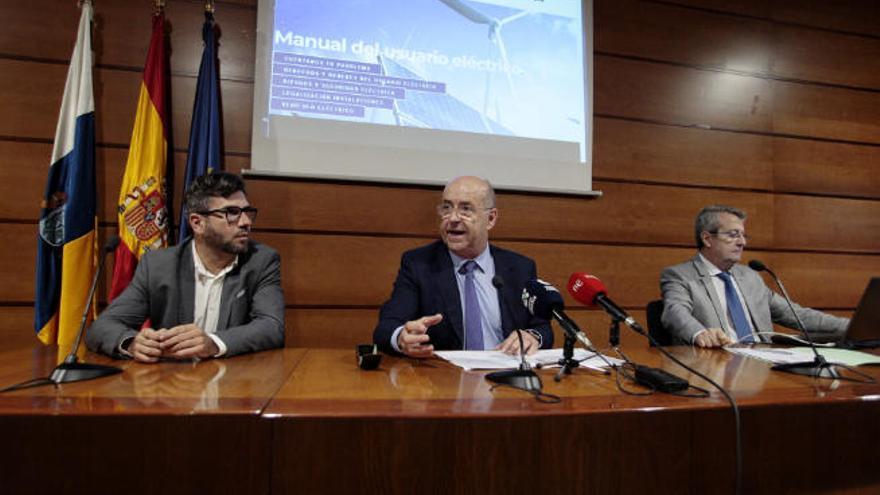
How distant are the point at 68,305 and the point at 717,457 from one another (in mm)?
2765

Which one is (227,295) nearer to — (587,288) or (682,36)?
(587,288)

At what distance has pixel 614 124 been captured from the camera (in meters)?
3.41

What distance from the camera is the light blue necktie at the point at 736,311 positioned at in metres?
2.48

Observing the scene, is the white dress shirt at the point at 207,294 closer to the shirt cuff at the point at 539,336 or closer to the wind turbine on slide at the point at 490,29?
the shirt cuff at the point at 539,336

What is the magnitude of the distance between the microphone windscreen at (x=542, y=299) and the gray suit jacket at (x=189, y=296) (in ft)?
2.95

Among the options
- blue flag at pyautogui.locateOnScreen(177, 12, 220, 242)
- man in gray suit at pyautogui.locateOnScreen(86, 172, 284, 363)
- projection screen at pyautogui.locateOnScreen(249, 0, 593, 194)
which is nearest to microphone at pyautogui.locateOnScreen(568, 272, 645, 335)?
man in gray suit at pyautogui.locateOnScreen(86, 172, 284, 363)

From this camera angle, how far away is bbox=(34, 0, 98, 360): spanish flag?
2504 millimetres

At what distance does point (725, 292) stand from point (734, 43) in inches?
82.6

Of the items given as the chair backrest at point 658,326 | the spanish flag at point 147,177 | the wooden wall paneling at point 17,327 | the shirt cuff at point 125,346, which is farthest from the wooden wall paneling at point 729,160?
the wooden wall paneling at point 17,327

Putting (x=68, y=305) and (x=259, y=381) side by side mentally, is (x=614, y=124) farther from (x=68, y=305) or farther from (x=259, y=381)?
(x=68, y=305)

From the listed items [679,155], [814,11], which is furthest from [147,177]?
[814,11]

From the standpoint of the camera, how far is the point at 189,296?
1.93 m

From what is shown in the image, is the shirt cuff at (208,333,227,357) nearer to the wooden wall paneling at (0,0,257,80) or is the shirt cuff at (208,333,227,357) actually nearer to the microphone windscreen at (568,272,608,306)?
the microphone windscreen at (568,272,608,306)

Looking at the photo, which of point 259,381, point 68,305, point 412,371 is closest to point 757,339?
point 412,371
